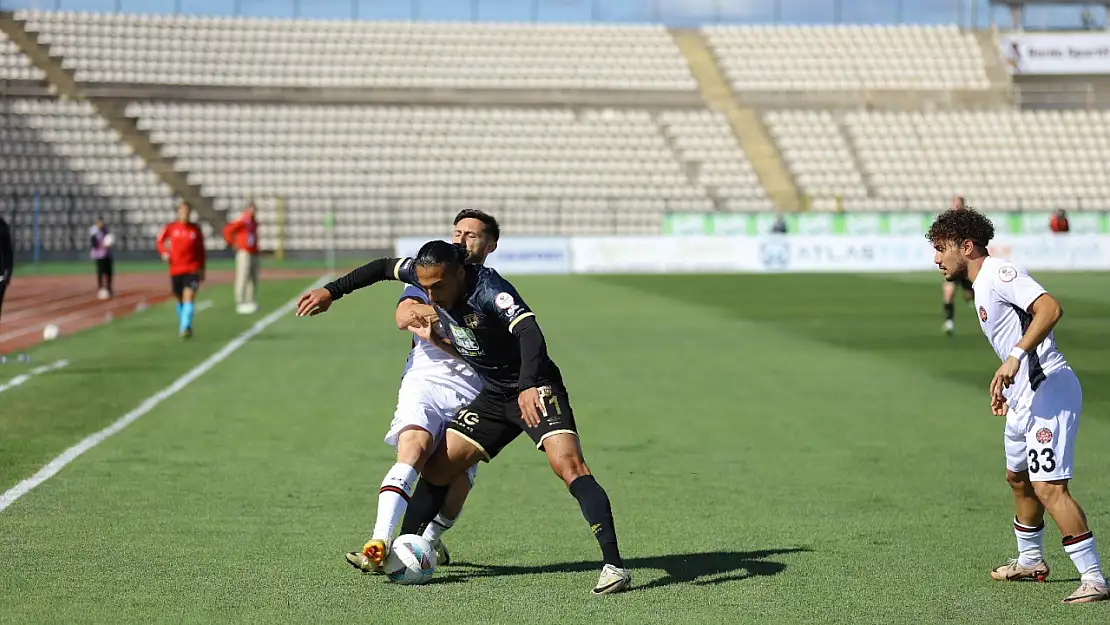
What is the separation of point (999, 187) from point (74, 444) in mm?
49711

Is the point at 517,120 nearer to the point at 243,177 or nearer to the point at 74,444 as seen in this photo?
the point at 243,177

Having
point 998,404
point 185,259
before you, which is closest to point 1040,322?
point 998,404

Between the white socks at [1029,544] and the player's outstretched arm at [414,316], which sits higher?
the player's outstretched arm at [414,316]

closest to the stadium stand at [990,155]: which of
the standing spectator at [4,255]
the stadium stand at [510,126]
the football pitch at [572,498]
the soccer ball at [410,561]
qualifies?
the stadium stand at [510,126]

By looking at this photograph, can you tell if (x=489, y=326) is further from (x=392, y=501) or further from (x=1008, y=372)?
(x=1008, y=372)

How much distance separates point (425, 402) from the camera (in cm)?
732

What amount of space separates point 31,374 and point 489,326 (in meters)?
11.6

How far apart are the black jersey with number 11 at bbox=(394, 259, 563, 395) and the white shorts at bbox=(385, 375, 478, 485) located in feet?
0.89

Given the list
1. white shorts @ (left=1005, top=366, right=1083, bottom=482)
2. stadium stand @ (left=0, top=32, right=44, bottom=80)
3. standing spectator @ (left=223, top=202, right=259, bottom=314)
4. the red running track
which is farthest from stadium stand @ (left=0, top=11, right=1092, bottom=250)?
white shorts @ (left=1005, top=366, right=1083, bottom=482)

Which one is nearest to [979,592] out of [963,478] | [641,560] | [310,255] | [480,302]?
[641,560]

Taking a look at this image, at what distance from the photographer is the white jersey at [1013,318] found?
21.8ft

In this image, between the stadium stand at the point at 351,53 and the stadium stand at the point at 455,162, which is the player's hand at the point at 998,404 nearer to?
the stadium stand at the point at 455,162

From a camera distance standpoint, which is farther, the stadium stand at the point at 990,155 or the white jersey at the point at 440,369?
A: the stadium stand at the point at 990,155

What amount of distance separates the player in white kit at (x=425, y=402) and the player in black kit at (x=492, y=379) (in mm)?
104
